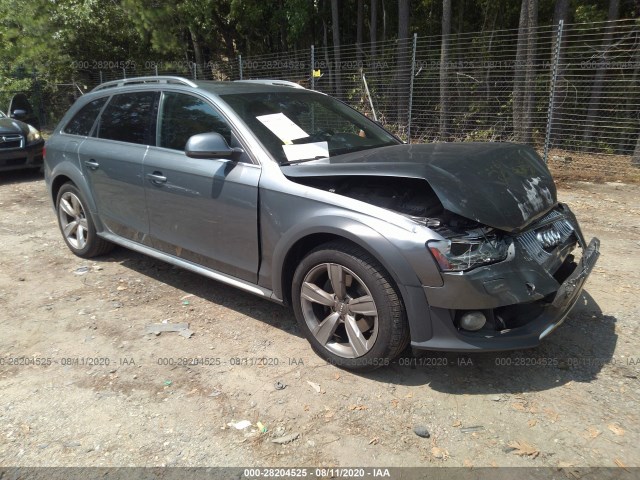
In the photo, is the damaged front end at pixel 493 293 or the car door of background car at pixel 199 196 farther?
the car door of background car at pixel 199 196

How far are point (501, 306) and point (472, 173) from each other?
2.73 ft

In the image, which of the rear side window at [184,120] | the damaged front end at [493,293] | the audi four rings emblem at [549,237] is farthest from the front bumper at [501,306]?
the rear side window at [184,120]

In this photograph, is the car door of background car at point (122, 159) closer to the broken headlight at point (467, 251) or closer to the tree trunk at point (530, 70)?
the broken headlight at point (467, 251)

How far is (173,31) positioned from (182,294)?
1548cm

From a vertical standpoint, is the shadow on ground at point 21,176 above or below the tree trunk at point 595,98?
below

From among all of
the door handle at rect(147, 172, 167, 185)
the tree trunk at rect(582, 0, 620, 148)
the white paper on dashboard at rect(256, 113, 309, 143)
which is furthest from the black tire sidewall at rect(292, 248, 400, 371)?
the tree trunk at rect(582, 0, 620, 148)

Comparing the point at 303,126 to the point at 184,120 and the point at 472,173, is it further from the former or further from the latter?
the point at 472,173

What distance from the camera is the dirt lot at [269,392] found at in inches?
100

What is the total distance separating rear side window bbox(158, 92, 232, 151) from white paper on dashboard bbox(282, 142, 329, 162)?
467 millimetres

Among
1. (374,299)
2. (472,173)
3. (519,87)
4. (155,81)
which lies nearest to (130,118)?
(155,81)

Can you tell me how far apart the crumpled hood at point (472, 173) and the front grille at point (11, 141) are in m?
7.98

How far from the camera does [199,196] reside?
3.71 m

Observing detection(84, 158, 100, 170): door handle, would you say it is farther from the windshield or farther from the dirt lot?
the windshield

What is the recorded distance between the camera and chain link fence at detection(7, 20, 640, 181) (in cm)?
984
